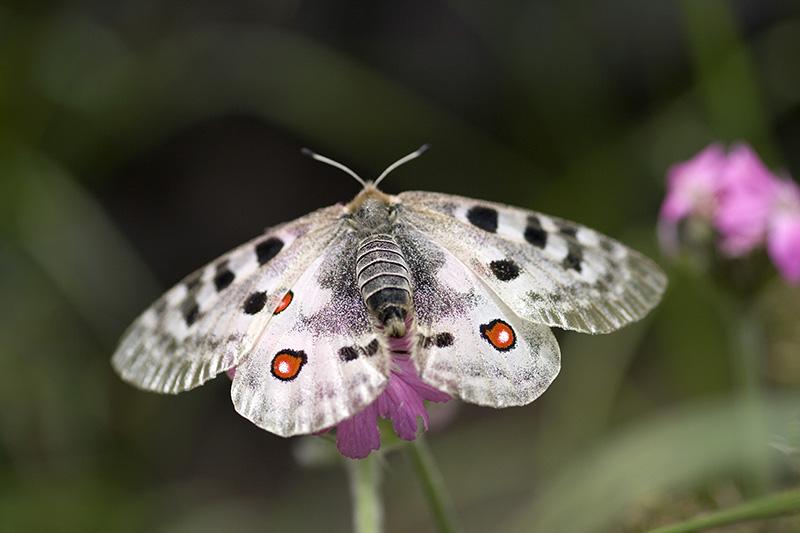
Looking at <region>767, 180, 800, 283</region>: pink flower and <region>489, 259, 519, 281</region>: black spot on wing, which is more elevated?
<region>767, 180, 800, 283</region>: pink flower

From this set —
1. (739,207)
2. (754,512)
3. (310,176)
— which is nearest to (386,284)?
(754,512)

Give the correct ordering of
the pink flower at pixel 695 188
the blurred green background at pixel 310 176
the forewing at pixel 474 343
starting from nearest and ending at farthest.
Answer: the forewing at pixel 474 343
the pink flower at pixel 695 188
the blurred green background at pixel 310 176

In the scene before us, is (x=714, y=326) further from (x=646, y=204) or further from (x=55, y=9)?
(x=55, y=9)

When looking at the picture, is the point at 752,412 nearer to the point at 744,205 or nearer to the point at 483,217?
the point at 744,205

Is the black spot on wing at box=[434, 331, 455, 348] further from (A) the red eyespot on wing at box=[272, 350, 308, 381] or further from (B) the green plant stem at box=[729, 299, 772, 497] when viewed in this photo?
(B) the green plant stem at box=[729, 299, 772, 497]

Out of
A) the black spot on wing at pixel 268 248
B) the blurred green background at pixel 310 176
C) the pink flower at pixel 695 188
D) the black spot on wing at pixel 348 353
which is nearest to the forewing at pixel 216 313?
the black spot on wing at pixel 268 248

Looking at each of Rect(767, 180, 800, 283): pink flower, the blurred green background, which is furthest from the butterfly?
the blurred green background

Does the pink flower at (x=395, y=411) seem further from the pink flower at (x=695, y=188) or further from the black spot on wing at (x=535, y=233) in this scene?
the pink flower at (x=695, y=188)
